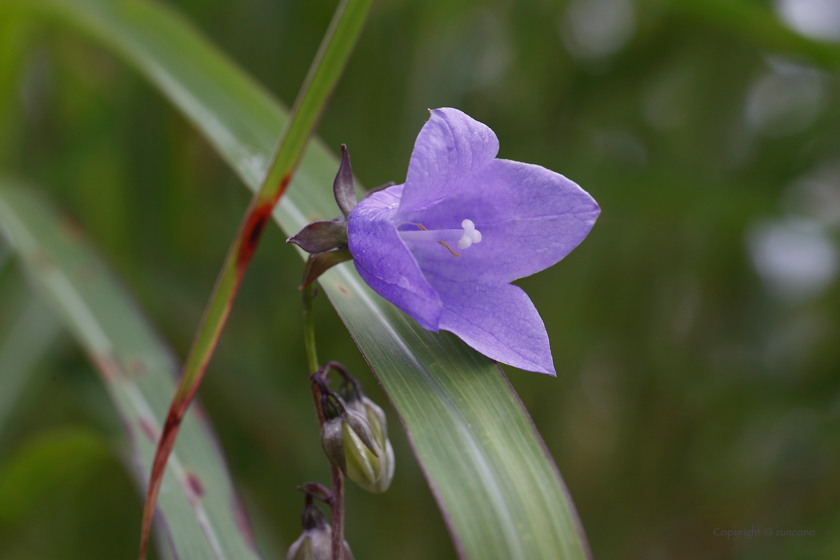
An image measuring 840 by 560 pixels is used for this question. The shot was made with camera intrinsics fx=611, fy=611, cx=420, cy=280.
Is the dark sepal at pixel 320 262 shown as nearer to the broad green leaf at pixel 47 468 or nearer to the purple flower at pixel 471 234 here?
the purple flower at pixel 471 234

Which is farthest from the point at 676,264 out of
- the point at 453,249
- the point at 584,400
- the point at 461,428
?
the point at 461,428

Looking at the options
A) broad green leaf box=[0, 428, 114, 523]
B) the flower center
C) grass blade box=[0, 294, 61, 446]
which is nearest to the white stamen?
the flower center

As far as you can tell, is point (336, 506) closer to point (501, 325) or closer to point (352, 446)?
point (352, 446)

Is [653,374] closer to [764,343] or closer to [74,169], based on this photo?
[764,343]

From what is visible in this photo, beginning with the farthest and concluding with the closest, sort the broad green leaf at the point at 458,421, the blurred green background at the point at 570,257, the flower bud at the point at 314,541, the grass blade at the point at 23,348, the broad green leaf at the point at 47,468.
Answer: the blurred green background at the point at 570,257 → the grass blade at the point at 23,348 → the broad green leaf at the point at 47,468 → the flower bud at the point at 314,541 → the broad green leaf at the point at 458,421

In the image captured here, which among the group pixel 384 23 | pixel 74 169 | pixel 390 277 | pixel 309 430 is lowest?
pixel 309 430

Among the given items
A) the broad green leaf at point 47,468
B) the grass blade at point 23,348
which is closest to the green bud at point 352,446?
the broad green leaf at point 47,468
